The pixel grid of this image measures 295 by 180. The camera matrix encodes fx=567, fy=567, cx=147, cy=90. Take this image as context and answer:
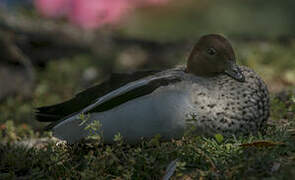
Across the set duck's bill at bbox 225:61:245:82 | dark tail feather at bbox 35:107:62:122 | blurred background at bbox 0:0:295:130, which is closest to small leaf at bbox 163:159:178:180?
duck's bill at bbox 225:61:245:82

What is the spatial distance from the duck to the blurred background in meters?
1.24

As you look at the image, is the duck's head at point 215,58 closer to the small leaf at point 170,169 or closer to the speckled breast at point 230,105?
the speckled breast at point 230,105

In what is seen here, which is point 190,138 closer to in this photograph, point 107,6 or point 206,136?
point 206,136

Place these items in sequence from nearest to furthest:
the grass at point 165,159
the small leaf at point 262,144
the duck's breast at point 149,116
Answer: the grass at point 165,159
the small leaf at point 262,144
the duck's breast at point 149,116

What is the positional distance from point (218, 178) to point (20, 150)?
1261mm

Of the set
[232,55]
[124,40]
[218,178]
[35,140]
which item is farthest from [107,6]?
[218,178]

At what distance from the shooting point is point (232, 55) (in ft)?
11.0

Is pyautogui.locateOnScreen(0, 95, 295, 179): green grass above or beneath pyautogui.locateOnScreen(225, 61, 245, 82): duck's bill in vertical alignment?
beneath

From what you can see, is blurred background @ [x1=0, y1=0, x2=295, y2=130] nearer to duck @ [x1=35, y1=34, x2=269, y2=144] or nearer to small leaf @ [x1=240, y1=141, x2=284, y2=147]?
duck @ [x1=35, y1=34, x2=269, y2=144]

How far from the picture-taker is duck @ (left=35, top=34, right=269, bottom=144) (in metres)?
3.10

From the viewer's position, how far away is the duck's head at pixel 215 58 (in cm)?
332

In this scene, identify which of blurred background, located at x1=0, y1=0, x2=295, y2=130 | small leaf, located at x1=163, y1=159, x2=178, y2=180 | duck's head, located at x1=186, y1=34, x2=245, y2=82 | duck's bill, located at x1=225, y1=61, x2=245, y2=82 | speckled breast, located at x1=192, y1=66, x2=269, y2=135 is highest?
blurred background, located at x1=0, y1=0, x2=295, y2=130

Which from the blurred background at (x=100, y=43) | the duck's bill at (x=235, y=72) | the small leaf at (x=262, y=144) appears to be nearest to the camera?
the small leaf at (x=262, y=144)

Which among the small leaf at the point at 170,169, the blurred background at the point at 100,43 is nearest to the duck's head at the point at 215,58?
the small leaf at the point at 170,169
